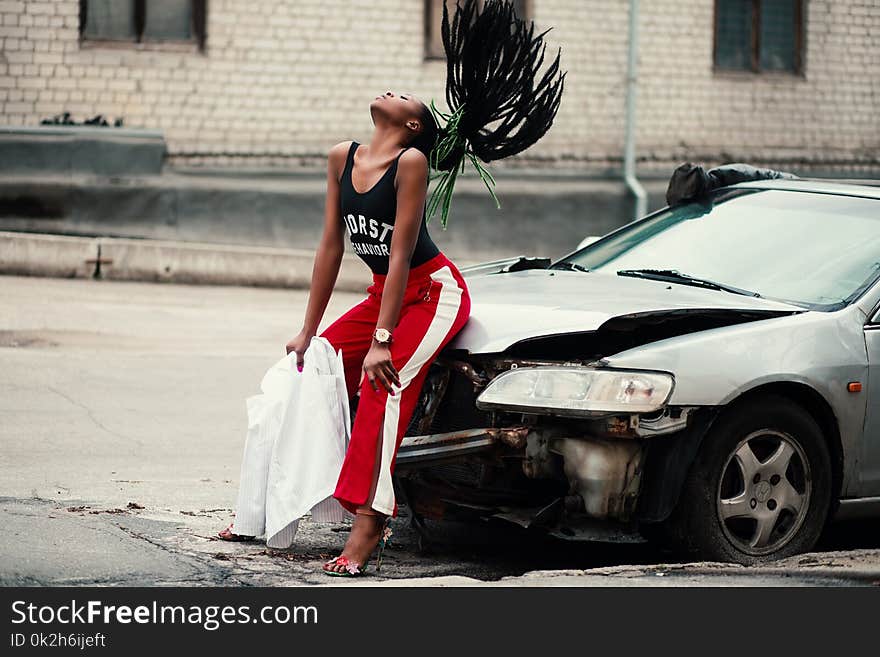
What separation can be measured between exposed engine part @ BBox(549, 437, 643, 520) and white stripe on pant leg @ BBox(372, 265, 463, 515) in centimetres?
65

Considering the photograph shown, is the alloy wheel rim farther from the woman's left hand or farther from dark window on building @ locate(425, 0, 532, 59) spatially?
dark window on building @ locate(425, 0, 532, 59)

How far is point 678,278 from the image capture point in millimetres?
5926

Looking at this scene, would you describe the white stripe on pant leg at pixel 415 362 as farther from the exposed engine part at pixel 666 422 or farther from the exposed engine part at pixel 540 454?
the exposed engine part at pixel 666 422

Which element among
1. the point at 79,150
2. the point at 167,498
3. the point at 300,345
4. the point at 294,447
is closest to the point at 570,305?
the point at 300,345

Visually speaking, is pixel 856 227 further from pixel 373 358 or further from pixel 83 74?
pixel 83 74

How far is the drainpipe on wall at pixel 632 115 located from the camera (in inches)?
718

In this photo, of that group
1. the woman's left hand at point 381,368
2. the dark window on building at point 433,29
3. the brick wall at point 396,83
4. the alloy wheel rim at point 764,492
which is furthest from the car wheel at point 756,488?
the dark window on building at point 433,29

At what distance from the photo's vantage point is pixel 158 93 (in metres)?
16.1

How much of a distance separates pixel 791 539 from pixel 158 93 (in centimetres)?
1227

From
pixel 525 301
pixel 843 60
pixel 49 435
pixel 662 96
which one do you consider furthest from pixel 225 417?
pixel 843 60

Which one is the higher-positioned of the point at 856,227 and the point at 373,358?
the point at 856,227

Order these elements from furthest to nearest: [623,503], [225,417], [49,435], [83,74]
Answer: [83,74] < [225,417] < [49,435] < [623,503]

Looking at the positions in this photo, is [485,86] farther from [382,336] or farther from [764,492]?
[764,492]

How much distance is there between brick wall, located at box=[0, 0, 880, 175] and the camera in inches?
621
